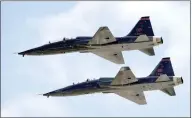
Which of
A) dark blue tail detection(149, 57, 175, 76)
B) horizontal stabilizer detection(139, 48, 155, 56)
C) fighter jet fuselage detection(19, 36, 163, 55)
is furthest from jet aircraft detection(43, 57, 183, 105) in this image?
fighter jet fuselage detection(19, 36, 163, 55)

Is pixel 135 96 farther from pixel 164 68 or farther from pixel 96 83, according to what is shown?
pixel 96 83

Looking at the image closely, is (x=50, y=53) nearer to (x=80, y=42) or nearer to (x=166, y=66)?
(x=80, y=42)

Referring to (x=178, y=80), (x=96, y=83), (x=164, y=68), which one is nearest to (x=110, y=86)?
(x=96, y=83)

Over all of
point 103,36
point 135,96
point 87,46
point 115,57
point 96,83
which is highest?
point 103,36

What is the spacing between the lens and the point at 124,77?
368 ft

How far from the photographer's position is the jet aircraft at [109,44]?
374 feet

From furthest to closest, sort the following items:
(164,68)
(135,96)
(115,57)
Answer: (135,96) < (115,57) < (164,68)

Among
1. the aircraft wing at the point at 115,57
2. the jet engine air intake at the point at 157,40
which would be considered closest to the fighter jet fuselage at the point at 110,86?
the aircraft wing at the point at 115,57

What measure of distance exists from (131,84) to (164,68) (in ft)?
20.6

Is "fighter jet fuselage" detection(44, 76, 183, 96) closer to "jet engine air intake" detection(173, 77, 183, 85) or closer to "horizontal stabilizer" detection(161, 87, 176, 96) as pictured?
"jet engine air intake" detection(173, 77, 183, 85)

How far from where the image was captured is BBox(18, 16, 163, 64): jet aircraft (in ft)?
374

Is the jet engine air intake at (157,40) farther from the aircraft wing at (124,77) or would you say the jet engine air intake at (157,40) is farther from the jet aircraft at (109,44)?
the aircraft wing at (124,77)

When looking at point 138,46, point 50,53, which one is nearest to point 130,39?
point 138,46

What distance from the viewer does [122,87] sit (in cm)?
11394
